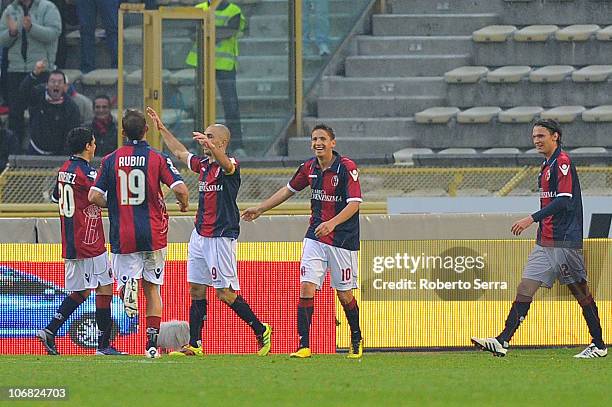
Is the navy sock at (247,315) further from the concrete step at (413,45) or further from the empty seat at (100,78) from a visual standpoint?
the concrete step at (413,45)

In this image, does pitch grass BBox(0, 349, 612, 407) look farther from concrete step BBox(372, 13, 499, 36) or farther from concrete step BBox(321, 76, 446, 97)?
concrete step BBox(372, 13, 499, 36)

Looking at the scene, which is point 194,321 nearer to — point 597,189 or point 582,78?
point 597,189

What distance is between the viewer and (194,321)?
12789 millimetres

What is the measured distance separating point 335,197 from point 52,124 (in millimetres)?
7900

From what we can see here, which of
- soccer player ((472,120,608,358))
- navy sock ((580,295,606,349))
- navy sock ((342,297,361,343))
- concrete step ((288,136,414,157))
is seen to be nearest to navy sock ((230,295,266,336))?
navy sock ((342,297,361,343))

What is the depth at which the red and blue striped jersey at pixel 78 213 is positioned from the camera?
1304 centimetres

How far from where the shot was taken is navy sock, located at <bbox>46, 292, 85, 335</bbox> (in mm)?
13078

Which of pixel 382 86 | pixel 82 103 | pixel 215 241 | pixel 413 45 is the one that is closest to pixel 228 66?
pixel 82 103

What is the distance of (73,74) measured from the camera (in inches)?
832

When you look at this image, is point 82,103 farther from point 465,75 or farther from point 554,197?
point 554,197

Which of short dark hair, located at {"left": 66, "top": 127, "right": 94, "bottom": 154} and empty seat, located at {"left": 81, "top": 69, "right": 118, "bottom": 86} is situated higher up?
empty seat, located at {"left": 81, "top": 69, "right": 118, "bottom": 86}

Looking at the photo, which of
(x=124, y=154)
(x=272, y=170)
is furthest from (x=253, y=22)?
(x=124, y=154)

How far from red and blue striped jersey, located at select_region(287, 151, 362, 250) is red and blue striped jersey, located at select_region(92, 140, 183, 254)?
1149mm

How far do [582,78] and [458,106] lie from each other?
5.50 feet
